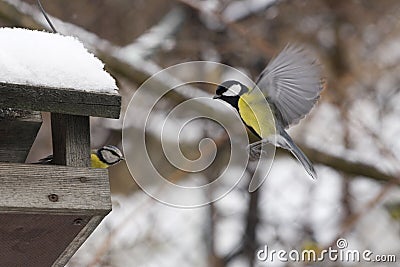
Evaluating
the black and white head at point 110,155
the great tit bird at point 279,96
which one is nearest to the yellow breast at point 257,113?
the great tit bird at point 279,96

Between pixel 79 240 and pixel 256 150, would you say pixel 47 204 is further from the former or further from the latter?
pixel 256 150

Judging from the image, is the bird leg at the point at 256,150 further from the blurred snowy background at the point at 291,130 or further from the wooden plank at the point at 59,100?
the blurred snowy background at the point at 291,130

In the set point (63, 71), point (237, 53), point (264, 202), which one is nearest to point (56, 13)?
point (237, 53)

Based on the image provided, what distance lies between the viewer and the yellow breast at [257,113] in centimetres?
136

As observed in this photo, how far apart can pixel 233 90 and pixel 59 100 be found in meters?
0.40

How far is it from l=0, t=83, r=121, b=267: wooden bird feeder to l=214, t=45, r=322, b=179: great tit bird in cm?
29

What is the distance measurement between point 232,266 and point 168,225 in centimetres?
37

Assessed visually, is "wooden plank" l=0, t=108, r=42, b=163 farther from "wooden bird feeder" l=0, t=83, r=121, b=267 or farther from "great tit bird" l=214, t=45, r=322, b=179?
"great tit bird" l=214, t=45, r=322, b=179

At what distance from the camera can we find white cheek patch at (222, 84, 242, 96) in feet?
4.67

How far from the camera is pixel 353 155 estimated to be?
2273 mm

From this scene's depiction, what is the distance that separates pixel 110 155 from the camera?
1821mm

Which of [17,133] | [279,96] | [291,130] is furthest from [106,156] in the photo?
[291,130]

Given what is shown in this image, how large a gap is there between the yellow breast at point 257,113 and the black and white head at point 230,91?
16mm

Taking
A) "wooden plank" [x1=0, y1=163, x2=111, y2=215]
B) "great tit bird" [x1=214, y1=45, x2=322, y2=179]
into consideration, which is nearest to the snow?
"wooden plank" [x1=0, y1=163, x2=111, y2=215]
